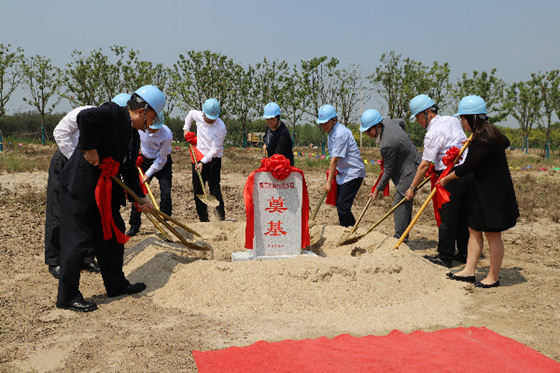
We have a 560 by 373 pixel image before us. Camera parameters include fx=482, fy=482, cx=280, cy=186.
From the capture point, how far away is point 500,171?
4504 mm

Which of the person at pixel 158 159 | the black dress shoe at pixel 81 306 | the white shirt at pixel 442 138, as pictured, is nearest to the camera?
the black dress shoe at pixel 81 306

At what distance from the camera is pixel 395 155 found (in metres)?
5.70

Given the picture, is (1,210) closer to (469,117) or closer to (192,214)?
(192,214)

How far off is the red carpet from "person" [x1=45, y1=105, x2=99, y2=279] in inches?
99.2

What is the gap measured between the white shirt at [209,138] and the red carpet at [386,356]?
161 inches

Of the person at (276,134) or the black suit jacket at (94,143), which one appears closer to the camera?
the black suit jacket at (94,143)

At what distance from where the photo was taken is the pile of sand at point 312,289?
3875mm

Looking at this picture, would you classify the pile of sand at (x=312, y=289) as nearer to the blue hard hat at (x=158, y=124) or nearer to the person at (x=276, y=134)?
the blue hard hat at (x=158, y=124)

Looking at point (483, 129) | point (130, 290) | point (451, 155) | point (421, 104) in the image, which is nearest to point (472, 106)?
point (483, 129)

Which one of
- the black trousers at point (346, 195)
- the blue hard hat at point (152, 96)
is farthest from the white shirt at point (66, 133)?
the black trousers at point (346, 195)

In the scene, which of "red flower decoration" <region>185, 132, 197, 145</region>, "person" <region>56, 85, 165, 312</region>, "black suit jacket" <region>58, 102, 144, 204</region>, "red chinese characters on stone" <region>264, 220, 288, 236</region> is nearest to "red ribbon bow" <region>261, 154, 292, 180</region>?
"red chinese characters on stone" <region>264, 220, 288, 236</region>

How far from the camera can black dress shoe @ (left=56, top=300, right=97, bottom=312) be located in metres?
3.84

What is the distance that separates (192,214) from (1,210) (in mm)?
3204

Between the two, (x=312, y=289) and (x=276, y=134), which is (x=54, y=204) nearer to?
(x=312, y=289)
